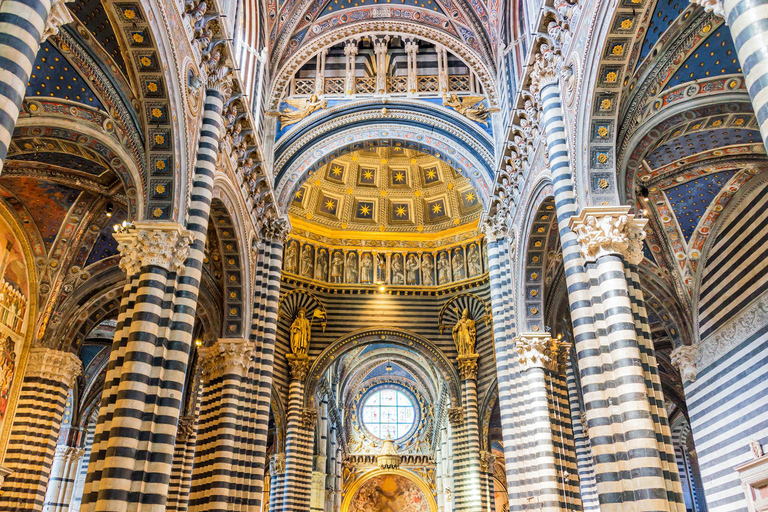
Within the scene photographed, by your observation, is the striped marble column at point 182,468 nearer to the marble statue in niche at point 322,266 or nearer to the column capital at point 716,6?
the marble statue in niche at point 322,266

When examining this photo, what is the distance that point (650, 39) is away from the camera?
10.4 metres

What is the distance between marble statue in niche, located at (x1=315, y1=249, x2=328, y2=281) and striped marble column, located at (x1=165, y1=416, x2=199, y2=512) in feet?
27.6

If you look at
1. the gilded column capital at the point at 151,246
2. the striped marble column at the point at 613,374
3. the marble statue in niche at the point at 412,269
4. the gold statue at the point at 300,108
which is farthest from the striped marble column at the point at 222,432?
the marble statue in niche at the point at 412,269

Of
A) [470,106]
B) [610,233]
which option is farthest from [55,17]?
[470,106]

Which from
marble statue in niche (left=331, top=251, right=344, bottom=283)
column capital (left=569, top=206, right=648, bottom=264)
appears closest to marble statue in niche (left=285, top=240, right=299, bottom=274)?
marble statue in niche (left=331, top=251, right=344, bottom=283)

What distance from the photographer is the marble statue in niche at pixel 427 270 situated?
28719mm

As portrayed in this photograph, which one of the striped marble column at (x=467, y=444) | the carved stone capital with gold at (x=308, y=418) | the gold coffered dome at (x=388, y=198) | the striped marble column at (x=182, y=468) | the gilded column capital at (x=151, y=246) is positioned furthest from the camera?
the gold coffered dome at (x=388, y=198)

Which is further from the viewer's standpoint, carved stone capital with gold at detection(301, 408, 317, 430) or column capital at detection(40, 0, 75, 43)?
carved stone capital with gold at detection(301, 408, 317, 430)

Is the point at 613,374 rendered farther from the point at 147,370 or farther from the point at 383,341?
the point at 383,341

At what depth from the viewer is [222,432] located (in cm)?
1485

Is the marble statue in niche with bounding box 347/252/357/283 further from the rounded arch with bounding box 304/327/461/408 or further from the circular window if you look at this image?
the circular window

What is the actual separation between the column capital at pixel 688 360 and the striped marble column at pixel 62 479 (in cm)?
2012

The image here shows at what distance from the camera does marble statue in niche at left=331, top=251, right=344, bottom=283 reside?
28.4 meters

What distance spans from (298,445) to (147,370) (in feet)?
55.9
